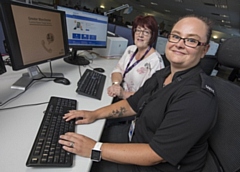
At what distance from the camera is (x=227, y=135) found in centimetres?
75

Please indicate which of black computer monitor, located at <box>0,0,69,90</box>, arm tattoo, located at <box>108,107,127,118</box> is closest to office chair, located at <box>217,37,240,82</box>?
arm tattoo, located at <box>108,107,127,118</box>

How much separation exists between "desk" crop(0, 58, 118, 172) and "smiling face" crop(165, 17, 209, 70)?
50 centimetres

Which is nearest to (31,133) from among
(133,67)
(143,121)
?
(143,121)

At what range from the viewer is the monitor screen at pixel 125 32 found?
2623 millimetres

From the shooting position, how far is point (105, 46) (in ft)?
6.78

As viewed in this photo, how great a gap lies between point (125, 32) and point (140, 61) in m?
1.20

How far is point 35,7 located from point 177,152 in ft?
3.47

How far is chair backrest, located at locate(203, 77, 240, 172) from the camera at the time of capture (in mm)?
708

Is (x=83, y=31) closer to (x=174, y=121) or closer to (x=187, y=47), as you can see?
(x=187, y=47)

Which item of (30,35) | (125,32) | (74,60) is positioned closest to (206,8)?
(125,32)

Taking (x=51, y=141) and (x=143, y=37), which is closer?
(x=51, y=141)

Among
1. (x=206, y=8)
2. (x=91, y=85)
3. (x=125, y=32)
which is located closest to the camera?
(x=91, y=85)

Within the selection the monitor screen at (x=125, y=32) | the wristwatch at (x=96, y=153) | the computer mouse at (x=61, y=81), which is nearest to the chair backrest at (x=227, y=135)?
the wristwatch at (x=96, y=153)

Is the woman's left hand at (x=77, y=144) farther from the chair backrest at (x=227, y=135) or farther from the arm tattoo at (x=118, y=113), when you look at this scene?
the chair backrest at (x=227, y=135)
